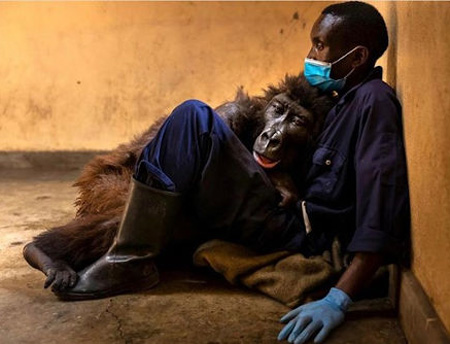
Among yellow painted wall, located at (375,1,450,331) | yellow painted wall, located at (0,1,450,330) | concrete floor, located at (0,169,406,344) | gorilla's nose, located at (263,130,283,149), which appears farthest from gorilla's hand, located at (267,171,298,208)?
yellow painted wall, located at (0,1,450,330)

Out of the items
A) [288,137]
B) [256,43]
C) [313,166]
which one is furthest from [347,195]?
[256,43]

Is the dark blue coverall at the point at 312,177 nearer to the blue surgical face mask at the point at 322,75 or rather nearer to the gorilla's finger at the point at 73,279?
the blue surgical face mask at the point at 322,75

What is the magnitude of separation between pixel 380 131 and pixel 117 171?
1.01m

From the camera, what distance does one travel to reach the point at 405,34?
1.74m

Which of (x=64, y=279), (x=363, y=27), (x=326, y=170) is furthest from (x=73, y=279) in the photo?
(x=363, y=27)

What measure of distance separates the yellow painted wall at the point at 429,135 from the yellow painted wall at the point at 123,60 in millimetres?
2512

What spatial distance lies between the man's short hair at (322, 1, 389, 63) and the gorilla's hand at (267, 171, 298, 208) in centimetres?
48

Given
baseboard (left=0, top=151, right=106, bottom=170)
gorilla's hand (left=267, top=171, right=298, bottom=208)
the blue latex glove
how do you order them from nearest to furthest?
1. the blue latex glove
2. gorilla's hand (left=267, top=171, right=298, bottom=208)
3. baseboard (left=0, top=151, right=106, bottom=170)

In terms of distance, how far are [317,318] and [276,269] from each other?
0.31 m

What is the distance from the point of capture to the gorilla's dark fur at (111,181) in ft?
6.46

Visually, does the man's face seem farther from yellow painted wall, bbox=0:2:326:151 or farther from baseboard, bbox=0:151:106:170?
baseboard, bbox=0:151:106:170

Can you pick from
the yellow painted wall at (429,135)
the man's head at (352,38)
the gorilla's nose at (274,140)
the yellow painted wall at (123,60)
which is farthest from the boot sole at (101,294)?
the yellow painted wall at (123,60)

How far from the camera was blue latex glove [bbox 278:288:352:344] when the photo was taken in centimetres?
157

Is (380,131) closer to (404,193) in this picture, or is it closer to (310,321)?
(404,193)
